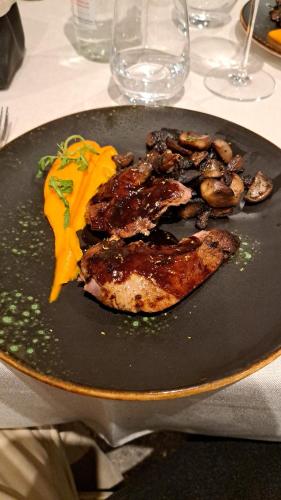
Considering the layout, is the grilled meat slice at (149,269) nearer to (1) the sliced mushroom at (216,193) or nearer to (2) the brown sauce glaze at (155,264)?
(2) the brown sauce glaze at (155,264)

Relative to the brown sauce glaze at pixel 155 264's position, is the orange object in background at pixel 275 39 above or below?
above

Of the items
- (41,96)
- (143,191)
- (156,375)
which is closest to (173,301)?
(156,375)

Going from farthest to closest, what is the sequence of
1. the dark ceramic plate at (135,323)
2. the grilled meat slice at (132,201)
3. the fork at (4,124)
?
the fork at (4,124)
the grilled meat slice at (132,201)
the dark ceramic plate at (135,323)

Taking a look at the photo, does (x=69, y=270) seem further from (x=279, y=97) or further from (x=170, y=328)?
(x=279, y=97)

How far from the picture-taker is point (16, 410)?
1268 mm

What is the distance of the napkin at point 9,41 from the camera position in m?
1.88

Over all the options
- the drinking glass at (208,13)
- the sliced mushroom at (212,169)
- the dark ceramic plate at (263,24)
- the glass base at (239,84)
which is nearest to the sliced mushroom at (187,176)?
the sliced mushroom at (212,169)

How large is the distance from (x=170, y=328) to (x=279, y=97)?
133 centimetres

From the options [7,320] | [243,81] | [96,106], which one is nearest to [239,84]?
[243,81]

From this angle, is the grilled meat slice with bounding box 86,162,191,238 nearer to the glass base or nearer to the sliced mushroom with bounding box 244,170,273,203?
the sliced mushroom with bounding box 244,170,273,203

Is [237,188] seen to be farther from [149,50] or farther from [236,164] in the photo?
[149,50]

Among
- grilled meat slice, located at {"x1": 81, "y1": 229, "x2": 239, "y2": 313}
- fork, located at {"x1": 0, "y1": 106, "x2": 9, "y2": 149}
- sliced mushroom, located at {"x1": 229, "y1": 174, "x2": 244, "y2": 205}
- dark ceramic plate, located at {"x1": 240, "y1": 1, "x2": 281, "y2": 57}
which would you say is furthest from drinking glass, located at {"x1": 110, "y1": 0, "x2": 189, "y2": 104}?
grilled meat slice, located at {"x1": 81, "y1": 229, "x2": 239, "y2": 313}

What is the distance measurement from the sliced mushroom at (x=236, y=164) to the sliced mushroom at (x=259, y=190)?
0.09 m

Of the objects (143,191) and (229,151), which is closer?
Answer: (143,191)
